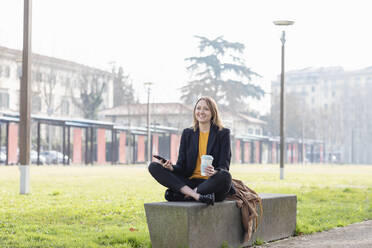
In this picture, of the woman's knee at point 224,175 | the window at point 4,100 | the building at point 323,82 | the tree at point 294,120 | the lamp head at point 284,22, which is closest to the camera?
the woman's knee at point 224,175

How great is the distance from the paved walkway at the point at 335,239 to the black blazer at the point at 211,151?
1183 millimetres

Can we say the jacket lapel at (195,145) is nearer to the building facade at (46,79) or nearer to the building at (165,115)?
the building facade at (46,79)

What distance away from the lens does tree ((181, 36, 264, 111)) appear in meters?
59.0

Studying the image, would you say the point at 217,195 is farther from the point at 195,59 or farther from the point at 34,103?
the point at 34,103

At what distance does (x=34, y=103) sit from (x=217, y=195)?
5864 cm

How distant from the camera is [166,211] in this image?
591cm

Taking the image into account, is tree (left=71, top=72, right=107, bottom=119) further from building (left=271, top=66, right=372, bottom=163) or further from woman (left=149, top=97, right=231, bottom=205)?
woman (left=149, top=97, right=231, bottom=205)

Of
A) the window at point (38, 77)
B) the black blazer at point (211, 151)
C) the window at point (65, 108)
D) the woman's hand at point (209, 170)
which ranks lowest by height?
the woman's hand at point (209, 170)

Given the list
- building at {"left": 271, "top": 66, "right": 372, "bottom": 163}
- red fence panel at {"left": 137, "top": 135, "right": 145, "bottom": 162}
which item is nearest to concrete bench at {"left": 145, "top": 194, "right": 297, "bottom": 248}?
red fence panel at {"left": 137, "top": 135, "right": 145, "bottom": 162}

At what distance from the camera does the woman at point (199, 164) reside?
6246 mm

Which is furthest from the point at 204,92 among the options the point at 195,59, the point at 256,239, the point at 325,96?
the point at 325,96

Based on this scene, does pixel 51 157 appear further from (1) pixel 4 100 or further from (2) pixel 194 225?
(2) pixel 194 225

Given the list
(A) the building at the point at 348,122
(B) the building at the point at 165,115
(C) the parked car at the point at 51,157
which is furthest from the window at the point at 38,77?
(A) the building at the point at 348,122

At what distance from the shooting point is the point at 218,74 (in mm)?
59656
